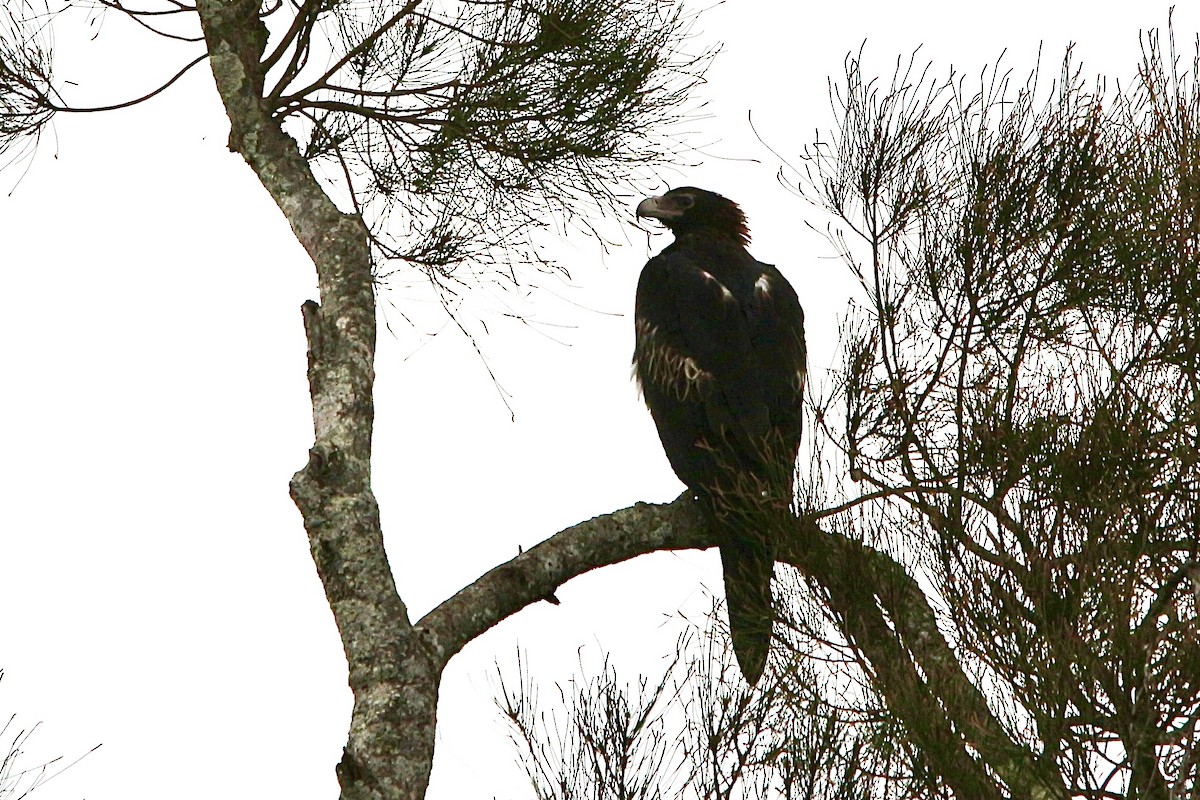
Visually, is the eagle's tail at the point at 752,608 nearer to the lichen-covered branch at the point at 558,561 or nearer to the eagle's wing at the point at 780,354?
the lichen-covered branch at the point at 558,561

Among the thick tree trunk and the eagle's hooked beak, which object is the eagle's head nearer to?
the eagle's hooked beak

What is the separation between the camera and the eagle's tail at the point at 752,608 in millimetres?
3396

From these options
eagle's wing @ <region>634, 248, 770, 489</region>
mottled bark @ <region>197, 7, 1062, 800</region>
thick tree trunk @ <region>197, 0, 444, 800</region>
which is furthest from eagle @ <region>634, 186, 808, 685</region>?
thick tree trunk @ <region>197, 0, 444, 800</region>

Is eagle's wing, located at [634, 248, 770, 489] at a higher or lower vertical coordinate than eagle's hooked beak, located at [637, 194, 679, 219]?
lower

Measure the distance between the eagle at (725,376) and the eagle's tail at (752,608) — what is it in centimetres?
1

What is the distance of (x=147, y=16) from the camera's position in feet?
14.1

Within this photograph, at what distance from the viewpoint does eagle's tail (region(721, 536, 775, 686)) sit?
340cm

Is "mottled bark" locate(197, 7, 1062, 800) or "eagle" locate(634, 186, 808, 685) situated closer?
"mottled bark" locate(197, 7, 1062, 800)

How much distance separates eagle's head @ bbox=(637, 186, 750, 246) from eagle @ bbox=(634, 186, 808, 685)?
260 mm

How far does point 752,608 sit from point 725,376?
941 mm

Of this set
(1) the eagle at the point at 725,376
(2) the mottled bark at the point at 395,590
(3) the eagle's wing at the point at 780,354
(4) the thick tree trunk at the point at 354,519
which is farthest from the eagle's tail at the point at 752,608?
(4) the thick tree trunk at the point at 354,519

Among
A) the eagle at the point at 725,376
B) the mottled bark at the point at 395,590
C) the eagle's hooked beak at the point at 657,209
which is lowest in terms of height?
the mottled bark at the point at 395,590

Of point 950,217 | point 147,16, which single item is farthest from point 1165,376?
point 147,16

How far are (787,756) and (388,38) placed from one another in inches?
79.3
